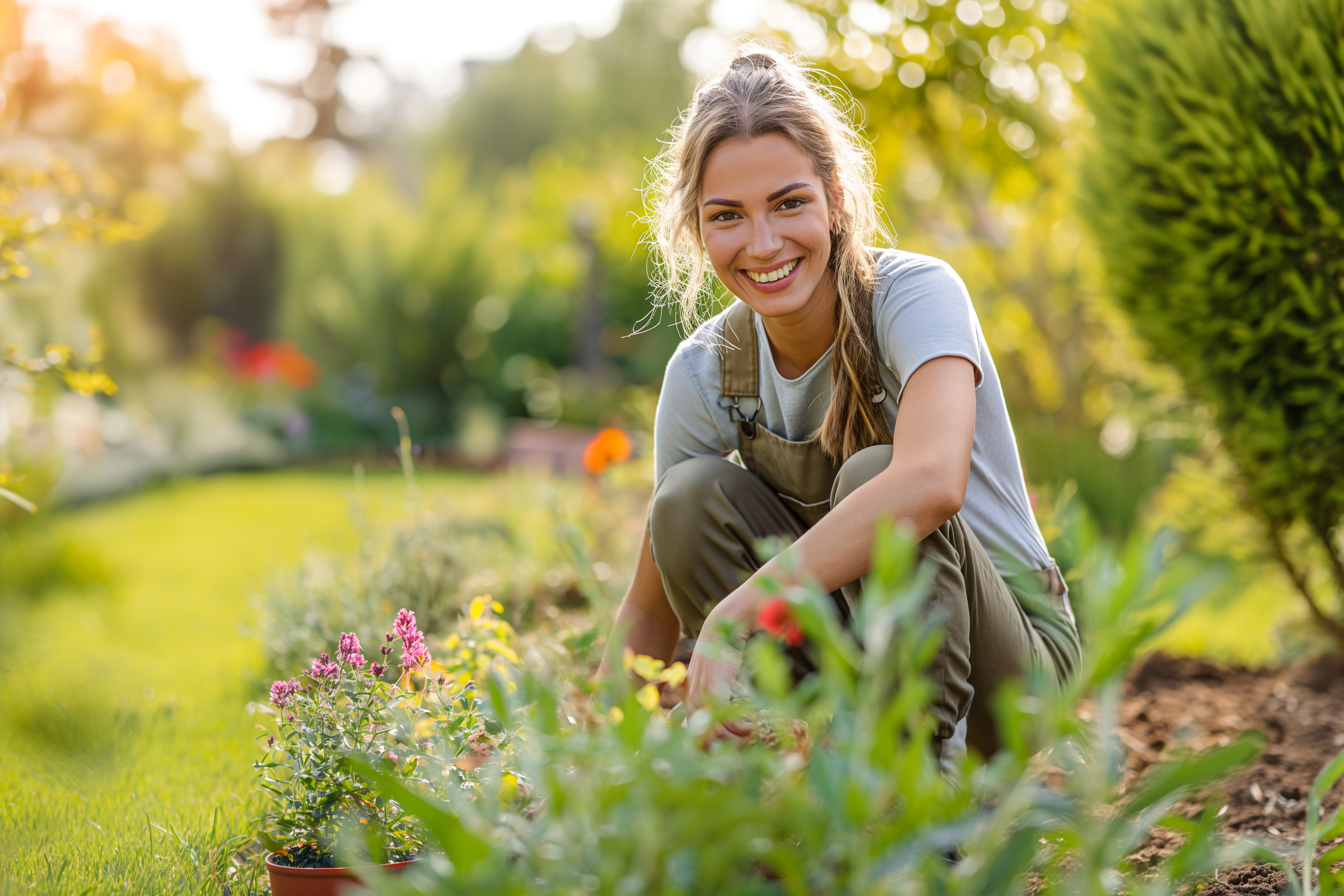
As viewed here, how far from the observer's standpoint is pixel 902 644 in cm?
86

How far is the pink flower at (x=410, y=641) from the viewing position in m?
1.54

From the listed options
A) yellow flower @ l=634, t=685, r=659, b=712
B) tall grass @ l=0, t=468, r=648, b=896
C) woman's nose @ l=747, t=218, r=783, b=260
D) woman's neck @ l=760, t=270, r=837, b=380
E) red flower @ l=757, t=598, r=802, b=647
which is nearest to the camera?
red flower @ l=757, t=598, r=802, b=647

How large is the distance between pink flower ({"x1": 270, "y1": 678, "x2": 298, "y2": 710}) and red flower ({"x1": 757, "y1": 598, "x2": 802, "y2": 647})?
78cm

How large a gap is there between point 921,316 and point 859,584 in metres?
0.46

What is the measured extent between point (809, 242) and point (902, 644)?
110 centimetres

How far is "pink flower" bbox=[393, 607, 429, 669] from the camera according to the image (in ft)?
5.04

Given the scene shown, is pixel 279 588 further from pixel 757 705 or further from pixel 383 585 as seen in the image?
pixel 757 705

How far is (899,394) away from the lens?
181cm

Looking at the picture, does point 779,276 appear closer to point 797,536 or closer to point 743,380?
point 743,380

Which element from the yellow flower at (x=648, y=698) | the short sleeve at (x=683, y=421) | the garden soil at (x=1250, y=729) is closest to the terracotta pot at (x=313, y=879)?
the yellow flower at (x=648, y=698)

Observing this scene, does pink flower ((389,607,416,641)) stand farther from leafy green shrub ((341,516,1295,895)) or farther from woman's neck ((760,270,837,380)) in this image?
woman's neck ((760,270,837,380))

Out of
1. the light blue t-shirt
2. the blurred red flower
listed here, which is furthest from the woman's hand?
the blurred red flower

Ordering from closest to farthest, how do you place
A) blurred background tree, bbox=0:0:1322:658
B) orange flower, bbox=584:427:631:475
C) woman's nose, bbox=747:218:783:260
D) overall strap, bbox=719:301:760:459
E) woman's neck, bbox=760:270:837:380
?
woman's nose, bbox=747:218:783:260, woman's neck, bbox=760:270:837:380, overall strap, bbox=719:301:760:459, orange flower, bbox=584:427:631:475, blurred background tree, bbox=0:0:1322:658

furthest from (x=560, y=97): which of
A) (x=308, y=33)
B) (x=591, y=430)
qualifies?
(x=591, y=430)
